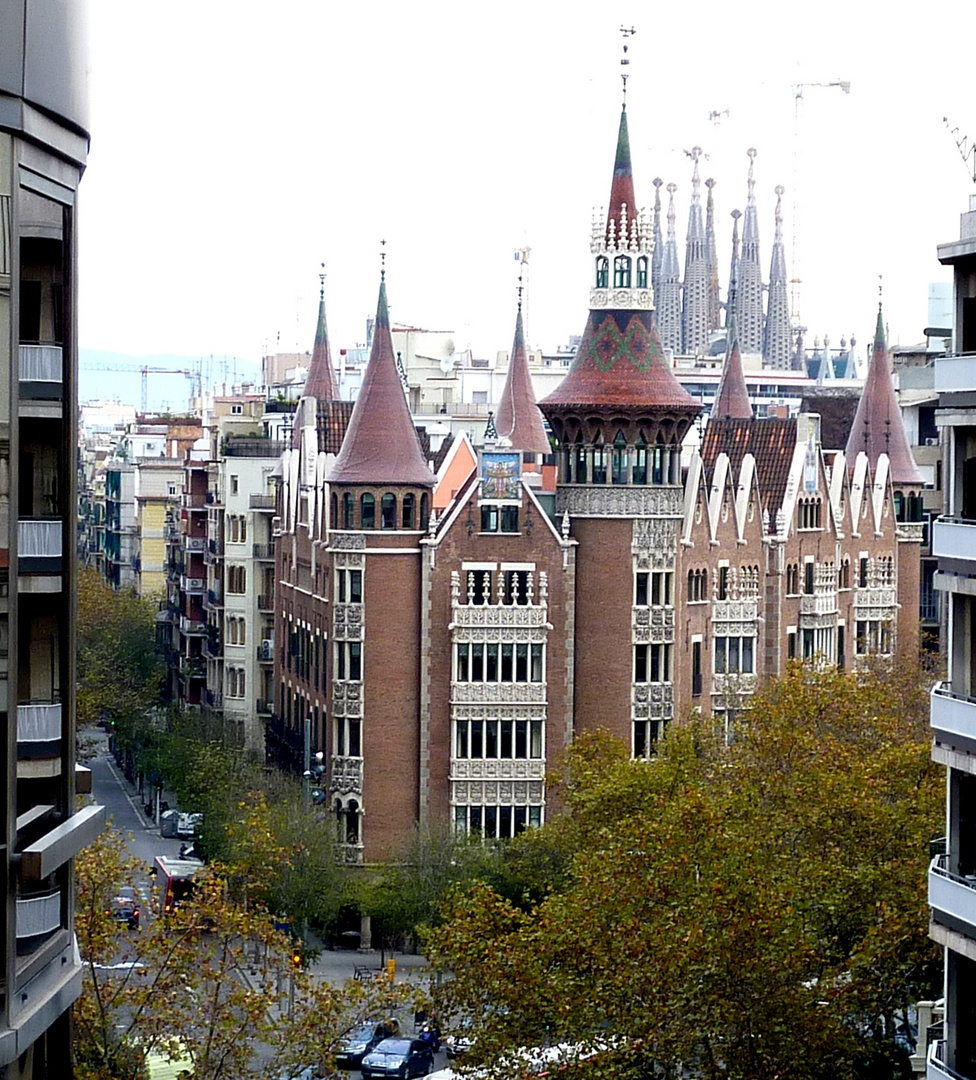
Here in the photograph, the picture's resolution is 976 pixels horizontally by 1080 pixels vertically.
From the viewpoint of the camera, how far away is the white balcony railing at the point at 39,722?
695 inches

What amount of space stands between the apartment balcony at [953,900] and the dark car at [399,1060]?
924 inches

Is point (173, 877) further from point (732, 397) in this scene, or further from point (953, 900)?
point (953, 900)

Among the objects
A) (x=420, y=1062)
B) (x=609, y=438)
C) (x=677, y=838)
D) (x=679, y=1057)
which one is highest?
(x=609, y=438)

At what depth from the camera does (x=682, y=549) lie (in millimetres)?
66625

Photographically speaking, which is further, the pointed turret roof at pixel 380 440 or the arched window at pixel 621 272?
the arched window at pixel 621 272

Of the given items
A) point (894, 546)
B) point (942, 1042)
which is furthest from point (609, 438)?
point (942, 1042)

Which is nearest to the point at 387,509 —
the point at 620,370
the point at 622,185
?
the point at 620,370

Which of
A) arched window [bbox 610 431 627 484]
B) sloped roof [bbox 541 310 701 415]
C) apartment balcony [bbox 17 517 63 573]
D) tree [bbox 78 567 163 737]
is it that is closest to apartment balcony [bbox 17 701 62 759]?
apartment balcony [bbox 17 517 63 573]

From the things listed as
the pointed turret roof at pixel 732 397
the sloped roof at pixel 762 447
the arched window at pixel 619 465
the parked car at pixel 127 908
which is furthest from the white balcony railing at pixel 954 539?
the pointed turret roof at pixel 732 397

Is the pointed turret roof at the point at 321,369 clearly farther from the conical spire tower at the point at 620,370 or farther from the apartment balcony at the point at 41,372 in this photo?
the apartment balcony at the point at 41,372

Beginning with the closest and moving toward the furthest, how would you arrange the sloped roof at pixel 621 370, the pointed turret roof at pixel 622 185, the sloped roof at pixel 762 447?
the sloped roof at pixel 621 370 → the pointed turret roof at pixel 622 185 → the sloped roof at pixel 762 447

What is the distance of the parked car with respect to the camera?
35.6 meters

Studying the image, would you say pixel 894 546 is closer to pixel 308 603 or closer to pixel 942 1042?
pixel 308 603

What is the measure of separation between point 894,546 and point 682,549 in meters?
15.8
